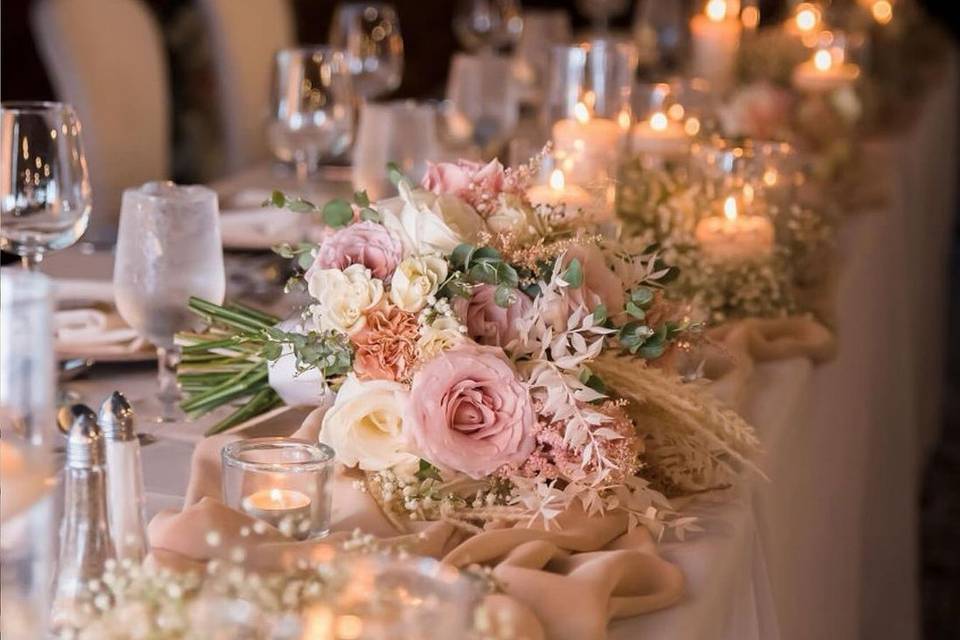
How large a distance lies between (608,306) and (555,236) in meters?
0.12

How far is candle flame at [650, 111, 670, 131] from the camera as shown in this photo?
7.92 ft

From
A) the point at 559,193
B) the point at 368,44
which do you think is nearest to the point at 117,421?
the point at 559,193

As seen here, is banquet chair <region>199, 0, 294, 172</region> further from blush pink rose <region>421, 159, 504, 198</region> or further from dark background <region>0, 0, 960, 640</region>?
blush pink rose <region>421, 159, 504, 198</region>

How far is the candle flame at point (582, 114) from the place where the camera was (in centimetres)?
228

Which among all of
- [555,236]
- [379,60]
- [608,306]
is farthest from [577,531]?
[379,60]

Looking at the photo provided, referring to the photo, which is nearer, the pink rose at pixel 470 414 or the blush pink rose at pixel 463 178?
the pink rose at pixel 470 414

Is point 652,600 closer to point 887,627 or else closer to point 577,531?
point 577,531

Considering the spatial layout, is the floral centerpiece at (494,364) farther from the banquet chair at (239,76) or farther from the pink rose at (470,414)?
the banquet chair at (239,76)

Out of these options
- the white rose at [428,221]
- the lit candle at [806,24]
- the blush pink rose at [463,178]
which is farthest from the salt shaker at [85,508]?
the lit candle at [806,24]

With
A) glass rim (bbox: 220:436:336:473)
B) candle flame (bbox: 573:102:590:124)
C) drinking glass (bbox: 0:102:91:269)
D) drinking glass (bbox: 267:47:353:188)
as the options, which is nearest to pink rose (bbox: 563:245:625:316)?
glass rim (bbox: 220:436:336:473)

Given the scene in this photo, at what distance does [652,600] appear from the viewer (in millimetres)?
1124

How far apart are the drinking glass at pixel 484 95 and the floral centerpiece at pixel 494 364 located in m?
1.52

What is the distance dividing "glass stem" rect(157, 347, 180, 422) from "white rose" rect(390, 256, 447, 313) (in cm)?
40

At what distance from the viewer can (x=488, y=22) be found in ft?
13.4
